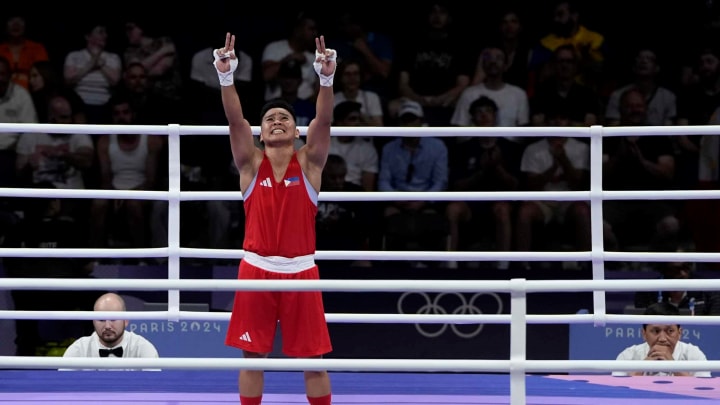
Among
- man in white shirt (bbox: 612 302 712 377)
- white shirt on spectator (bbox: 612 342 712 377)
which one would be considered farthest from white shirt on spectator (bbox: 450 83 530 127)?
white shirt on spectator (bbox: 612 342 712 377)

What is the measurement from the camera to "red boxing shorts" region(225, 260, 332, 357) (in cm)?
489

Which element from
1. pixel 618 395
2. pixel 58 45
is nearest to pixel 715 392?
pixel 618 395

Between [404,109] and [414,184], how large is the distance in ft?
2.13

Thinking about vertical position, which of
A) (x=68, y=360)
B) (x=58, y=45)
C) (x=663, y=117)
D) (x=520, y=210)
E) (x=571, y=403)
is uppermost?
(x=58, y=45)

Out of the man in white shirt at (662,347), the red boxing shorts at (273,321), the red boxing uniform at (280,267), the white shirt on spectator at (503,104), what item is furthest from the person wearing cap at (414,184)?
the red boxing shorts at (273,321)

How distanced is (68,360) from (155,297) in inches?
164

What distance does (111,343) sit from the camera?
22.5 feet

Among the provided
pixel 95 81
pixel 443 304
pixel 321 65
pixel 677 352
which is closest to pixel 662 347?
pixel 677 352

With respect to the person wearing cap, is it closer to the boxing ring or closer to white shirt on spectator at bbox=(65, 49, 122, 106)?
white shirt on spectator at bbox=(65, 49, 122, 106)

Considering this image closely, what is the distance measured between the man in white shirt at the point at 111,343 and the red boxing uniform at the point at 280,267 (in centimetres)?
203

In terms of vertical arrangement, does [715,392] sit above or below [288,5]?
below

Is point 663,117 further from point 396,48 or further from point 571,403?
point 571,403

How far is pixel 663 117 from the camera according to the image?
31.8 ft

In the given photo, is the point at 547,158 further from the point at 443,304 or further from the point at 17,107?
the point at 17,107
